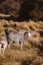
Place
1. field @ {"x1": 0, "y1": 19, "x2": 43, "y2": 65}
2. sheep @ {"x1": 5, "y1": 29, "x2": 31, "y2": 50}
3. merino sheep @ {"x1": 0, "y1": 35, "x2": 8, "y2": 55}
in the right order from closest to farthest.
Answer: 1. field @ {"x1": 0, "y1": 19, "x2": 43, "y2": 65}
2. merino sheep @ {"x1": 0, "y1": 35, "x2": 8, "y2": 55}
3. sheep @ {"x1": 5, "y1": 29, "x2": 31, "y2": 50}

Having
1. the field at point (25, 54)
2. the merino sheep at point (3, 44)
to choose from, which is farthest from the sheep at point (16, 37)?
the merino sheep at point (3, 44)

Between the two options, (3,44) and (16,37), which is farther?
(16,37)

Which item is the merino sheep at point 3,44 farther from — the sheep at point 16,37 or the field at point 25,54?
the sheep at point 16,37

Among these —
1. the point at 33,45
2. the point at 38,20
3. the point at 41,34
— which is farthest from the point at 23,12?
the point at 33,45

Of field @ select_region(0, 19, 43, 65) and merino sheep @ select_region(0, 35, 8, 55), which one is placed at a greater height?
merino sheep @ select_region(0, 35, 8, 55)

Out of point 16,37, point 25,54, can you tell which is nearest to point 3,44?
point 25,54

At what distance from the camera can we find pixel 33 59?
11258 millimetres

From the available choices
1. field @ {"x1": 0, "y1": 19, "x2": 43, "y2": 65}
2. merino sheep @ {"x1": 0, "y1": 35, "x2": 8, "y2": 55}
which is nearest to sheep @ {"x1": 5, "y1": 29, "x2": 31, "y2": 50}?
field @ {"x1": 0, "y1": 19, "x2": 43, "y2": 65}

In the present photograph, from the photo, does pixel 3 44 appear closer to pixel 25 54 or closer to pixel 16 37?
pixel 25 54

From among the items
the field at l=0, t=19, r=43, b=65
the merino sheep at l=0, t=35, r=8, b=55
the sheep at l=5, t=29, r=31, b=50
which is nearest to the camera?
the field at l=0, t=19, r=43, b=65

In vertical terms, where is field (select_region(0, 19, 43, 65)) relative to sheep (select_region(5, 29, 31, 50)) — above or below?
below

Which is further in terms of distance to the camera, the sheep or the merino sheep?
the sheep

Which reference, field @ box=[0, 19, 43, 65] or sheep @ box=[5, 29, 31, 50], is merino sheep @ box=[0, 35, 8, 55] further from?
sheep @ box=[5, 29, 31, 50]

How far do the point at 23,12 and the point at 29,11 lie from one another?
3.96 ft
